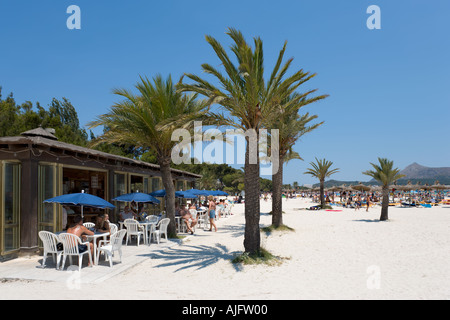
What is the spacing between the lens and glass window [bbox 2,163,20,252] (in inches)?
333

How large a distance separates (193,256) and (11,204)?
16.5ft

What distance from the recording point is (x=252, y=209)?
336 inches

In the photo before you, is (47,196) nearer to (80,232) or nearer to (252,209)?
(80,232)

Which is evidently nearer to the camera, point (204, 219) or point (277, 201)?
point (277, 201)

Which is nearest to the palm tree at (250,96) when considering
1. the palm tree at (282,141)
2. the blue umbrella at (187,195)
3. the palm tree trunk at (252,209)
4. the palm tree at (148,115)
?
the palm tree trunk at (252,209)

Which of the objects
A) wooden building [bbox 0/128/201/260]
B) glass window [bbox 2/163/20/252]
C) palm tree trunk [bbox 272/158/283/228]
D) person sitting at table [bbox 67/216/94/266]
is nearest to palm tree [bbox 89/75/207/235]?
wooden building [bbox 0/128/201/260]

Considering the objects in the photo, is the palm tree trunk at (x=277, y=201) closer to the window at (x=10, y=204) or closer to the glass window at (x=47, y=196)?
the glass window at (x=47, y=196)

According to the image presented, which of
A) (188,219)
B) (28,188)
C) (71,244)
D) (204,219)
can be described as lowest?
(204,219)

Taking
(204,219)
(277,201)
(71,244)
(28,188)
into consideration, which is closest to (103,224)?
(71,244)

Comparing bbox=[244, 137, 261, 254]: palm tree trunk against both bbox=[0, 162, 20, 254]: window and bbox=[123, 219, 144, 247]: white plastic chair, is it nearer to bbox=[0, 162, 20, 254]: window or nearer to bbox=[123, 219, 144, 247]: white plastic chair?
bbox=[123, 219, 144, 247]: white plastic chair

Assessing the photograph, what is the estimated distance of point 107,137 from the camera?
1198 cm

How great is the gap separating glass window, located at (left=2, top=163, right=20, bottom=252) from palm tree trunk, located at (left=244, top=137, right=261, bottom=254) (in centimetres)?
610

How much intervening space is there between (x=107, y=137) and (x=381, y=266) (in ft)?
32.1
